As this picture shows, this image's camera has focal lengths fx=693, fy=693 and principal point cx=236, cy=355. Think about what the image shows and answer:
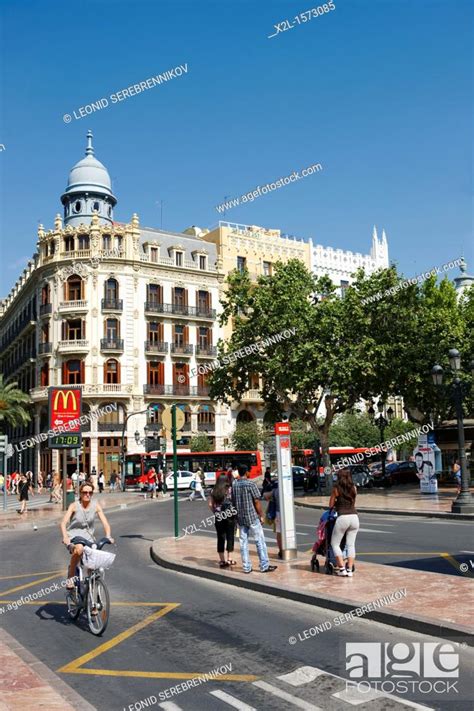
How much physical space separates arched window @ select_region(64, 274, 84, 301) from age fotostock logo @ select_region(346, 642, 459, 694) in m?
53.0

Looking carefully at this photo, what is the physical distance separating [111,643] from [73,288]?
5250cm

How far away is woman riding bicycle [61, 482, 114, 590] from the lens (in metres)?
8.33

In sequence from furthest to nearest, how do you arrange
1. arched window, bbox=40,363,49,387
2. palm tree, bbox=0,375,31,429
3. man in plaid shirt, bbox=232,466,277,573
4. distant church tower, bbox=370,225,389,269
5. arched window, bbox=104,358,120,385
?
1. distant church tower, bbox=370,225,389,269
2. arched window, bbox=40,363,49,387
3. arched window, bbox=104,358,120,385
4. palm tree, bbox=0,375,31,429
5. man in plaid shirt, bbox=232,466,277,573

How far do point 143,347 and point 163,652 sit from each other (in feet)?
171

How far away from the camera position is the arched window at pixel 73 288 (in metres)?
57.4

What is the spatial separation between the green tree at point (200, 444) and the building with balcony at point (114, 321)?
171cm

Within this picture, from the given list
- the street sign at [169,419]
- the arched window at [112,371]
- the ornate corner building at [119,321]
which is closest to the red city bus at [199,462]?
the ornate corner building at [119,321]

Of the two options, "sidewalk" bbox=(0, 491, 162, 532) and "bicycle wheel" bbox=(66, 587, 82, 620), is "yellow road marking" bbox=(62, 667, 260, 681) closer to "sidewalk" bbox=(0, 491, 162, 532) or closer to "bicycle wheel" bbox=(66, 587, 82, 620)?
"bicycle wheel" bbox=(66, 587, 82, 620)

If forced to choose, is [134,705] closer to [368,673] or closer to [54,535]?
[368,673]

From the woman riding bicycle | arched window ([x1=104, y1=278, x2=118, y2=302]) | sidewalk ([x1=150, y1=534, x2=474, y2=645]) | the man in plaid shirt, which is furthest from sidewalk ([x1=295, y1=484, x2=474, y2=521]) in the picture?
arched window ([x1=104, y1=278, x2=118, y2=302])

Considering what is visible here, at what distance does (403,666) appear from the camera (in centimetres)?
634

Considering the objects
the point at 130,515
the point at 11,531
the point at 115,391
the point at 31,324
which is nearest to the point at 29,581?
the point at 11,531

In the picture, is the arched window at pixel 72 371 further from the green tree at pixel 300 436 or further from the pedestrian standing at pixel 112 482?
the green tree at pixel 300 436

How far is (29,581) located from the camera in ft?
38.2
